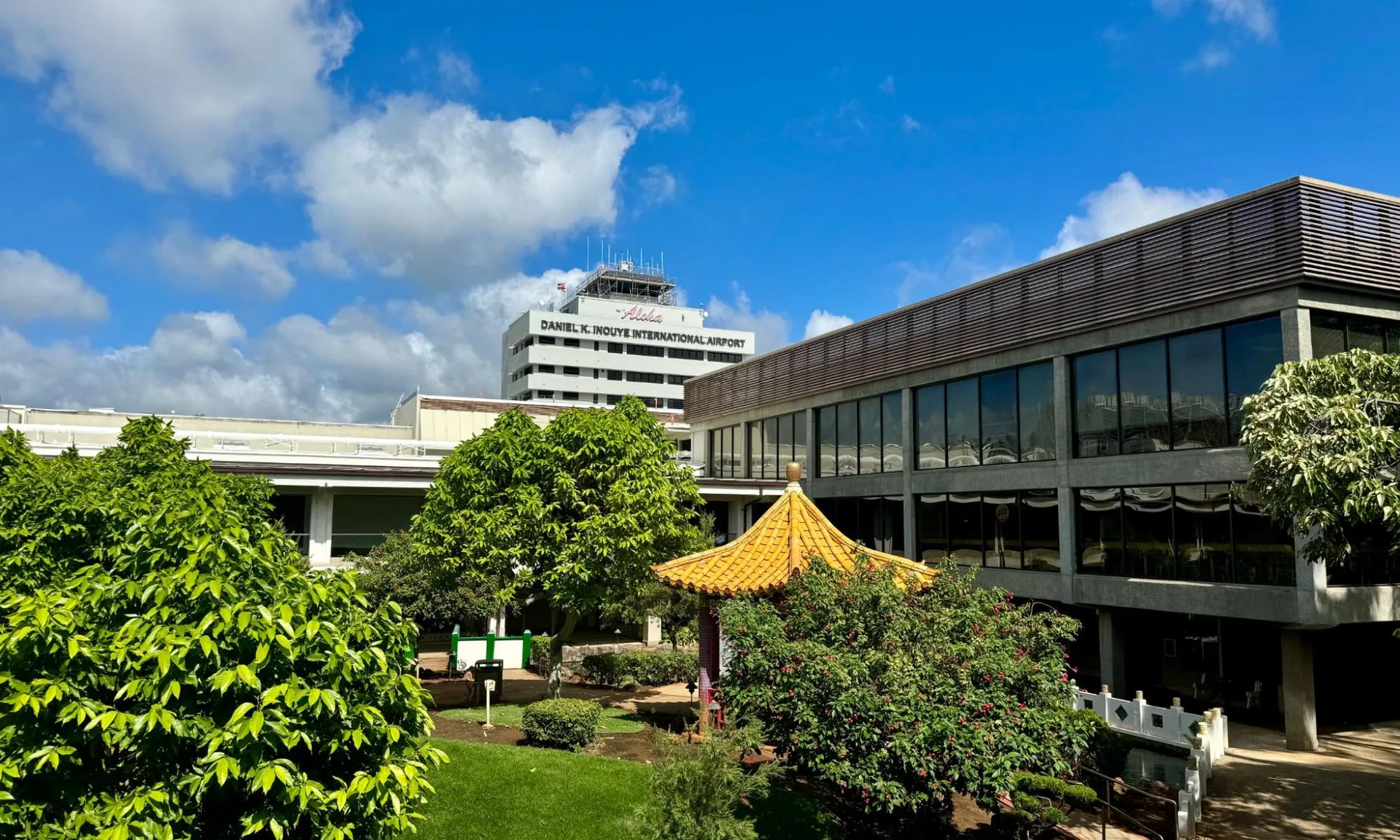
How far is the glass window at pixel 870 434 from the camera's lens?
32469 millimetres

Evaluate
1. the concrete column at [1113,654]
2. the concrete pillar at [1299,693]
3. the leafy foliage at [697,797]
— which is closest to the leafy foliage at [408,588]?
the concrete column at [1113,654]

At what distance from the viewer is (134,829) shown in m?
5.49

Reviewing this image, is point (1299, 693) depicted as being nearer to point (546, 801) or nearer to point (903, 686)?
point (903, 686)

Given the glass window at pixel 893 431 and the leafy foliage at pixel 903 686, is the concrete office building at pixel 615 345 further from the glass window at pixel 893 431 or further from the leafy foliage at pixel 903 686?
the leafy foliage at pixel 903 686

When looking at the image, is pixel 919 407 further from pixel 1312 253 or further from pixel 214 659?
pixel 214 659

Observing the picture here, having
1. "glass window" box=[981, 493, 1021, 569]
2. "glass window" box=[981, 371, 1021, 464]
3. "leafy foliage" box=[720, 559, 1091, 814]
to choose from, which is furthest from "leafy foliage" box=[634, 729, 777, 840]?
"glass window" box=[981, 371, 1021, 464]

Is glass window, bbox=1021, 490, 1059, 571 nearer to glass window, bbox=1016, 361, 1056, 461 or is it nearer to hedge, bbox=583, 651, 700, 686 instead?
glass window, bbox=1016, 361, 1056, 461

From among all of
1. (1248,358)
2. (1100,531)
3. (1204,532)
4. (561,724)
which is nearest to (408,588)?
(561,724)

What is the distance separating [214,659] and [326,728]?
2.91 ft

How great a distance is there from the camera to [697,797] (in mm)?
9617

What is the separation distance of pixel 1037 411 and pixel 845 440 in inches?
365

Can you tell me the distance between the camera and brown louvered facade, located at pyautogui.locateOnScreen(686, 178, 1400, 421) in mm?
18984

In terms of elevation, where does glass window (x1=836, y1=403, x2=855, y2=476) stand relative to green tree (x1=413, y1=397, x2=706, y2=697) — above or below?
above

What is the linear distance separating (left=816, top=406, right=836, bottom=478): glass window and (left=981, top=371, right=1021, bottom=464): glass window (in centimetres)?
788
